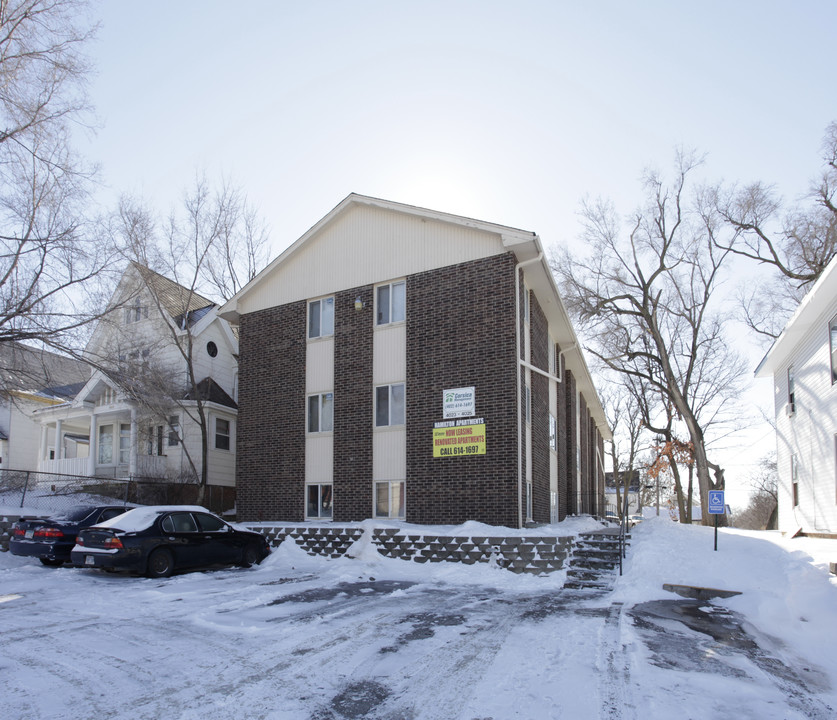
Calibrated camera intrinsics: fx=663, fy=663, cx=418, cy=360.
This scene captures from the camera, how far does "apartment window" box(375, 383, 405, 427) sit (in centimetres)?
1777

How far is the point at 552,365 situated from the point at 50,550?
15.6 m

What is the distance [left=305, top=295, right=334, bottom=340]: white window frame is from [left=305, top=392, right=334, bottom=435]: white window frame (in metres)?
1.78

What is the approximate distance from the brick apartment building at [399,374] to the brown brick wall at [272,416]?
0.16ft

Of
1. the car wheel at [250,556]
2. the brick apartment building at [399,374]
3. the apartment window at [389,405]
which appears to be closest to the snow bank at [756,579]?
the brick apartment building at [399,374]

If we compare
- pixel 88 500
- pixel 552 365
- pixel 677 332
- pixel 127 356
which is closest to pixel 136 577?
pixel 127 356

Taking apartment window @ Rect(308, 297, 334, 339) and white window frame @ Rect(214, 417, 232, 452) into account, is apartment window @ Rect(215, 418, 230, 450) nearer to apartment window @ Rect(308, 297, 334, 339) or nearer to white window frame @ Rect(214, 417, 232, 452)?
white window frame @ Rect(214, 417, 232, 452)

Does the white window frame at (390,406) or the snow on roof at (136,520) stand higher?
the white window frame at (390,406)

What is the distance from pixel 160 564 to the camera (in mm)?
12891

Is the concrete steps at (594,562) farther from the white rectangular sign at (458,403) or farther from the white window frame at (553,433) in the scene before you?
the white window frame at (553,433)

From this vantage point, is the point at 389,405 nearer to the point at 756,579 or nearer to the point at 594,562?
the point at 594,562

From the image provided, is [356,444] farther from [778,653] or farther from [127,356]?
[778,653]

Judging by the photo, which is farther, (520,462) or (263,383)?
(263,383)

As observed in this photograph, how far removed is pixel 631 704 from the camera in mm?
5234

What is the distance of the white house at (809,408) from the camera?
1695 cm
